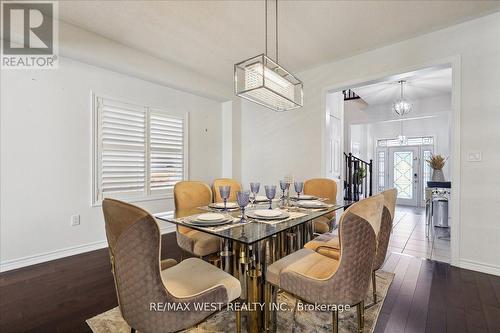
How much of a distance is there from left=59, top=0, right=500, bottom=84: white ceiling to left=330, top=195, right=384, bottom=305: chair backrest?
2171 millimetres

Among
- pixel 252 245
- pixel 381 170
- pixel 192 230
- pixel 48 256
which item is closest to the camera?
pixel 252 245

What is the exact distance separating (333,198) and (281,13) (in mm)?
2151

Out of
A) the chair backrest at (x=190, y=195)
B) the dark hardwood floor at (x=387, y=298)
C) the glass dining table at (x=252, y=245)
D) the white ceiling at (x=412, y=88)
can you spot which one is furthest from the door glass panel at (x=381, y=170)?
the chair backrest at (x=190, y=195)

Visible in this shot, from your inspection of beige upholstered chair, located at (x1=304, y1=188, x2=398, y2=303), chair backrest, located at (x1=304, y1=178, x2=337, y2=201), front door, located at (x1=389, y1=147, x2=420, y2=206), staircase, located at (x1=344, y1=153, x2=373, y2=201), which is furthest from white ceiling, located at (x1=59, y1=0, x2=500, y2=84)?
front door, located at (x1=389, y1=147, x2=420, y2=206)

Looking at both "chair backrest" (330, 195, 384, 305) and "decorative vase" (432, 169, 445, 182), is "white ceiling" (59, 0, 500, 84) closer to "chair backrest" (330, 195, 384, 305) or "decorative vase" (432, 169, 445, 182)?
"chair backrest" (330, 195, 384, 305)

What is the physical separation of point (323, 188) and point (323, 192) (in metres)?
0.05

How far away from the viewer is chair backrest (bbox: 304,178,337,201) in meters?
2.82

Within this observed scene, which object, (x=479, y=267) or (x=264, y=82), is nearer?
(x=264, y=82)

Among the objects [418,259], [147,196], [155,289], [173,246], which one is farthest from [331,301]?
[147,196]

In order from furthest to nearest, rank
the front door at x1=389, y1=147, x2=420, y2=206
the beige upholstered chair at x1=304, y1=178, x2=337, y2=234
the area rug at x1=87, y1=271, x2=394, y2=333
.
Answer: the front door at x1=389, y1=147, x2=420, y2=206, the beige upholstered chair at x1=304, y1=178, x2=337, y2=234, the area rug at x1=87, y1=271, x2=394, y2=333

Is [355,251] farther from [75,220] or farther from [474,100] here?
[75,220]

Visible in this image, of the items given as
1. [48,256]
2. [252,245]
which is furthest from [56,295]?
[252,245]

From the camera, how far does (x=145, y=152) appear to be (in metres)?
3.64

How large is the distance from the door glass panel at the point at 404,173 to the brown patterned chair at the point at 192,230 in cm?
708
